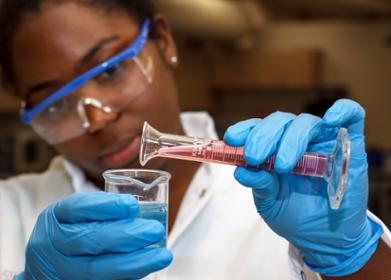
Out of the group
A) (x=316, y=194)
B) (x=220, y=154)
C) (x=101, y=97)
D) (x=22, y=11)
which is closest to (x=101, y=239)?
(x=220, y=154)

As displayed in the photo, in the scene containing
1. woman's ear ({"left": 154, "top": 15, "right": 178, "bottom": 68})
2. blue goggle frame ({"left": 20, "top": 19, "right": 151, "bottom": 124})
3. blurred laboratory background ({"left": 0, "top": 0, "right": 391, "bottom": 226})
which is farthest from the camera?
blurred laboratory background ({"left": 0, "top": 0, "right": 391, "bottom": 226})

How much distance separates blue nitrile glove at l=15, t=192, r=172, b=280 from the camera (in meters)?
0.94

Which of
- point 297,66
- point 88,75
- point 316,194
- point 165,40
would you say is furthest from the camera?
point 297,66

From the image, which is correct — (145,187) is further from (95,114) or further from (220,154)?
(95,114)

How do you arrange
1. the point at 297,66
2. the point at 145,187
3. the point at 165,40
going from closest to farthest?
the point at 145,187, the point at 165,40, the point at 297,66

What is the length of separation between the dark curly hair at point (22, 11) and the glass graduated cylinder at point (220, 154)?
0.63 meters

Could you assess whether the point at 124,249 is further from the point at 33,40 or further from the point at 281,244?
the point at 33,40

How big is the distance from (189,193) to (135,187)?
1.85 ft

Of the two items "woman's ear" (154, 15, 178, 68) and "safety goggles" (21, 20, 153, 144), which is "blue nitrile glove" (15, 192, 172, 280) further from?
"woman's ear" (154, 15, 178, 68)

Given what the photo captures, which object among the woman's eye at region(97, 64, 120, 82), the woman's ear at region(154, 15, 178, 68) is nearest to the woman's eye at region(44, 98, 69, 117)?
the woman's eye at region(97, 64, 120, 82)

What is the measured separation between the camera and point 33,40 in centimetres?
143

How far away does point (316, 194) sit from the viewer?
105 centimetres

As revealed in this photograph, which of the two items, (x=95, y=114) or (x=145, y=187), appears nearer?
(x=145, y=187)

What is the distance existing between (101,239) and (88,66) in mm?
Result: 594
